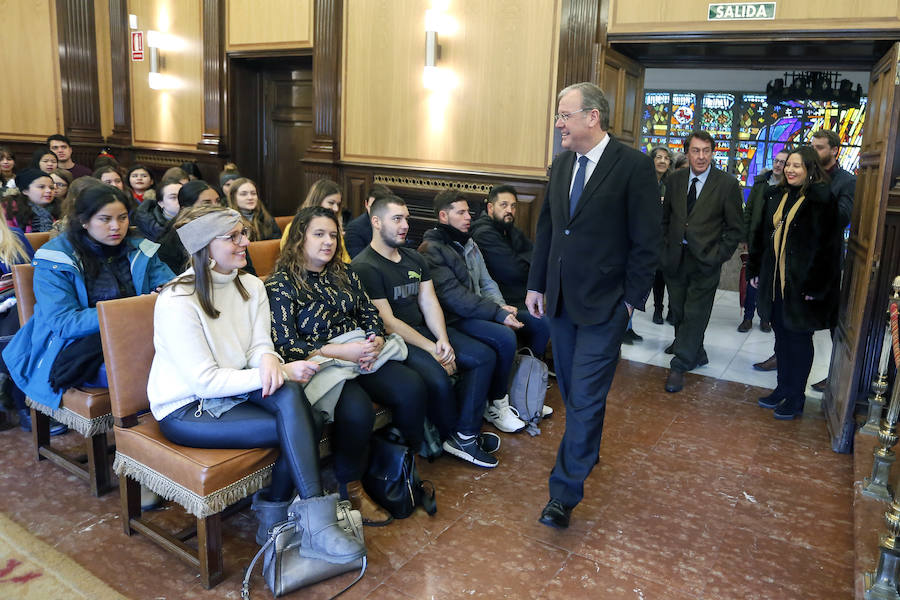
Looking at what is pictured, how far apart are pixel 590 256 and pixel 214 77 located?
5712 millimetres

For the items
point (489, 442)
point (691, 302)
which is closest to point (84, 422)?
point (489, 442)

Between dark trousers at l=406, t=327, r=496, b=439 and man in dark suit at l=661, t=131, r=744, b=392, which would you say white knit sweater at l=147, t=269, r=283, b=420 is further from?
man in dark suit at l=661, t=131, r=744, b=392

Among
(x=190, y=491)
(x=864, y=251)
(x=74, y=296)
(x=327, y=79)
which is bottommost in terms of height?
(x=190, y=491)

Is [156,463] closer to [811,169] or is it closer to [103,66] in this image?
[811,169]

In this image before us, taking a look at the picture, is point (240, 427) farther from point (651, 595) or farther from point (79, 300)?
point (651, 595)

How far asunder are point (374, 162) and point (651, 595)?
4660 mm

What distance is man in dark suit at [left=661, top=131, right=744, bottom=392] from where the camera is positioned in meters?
4.29

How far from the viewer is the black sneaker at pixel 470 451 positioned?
317cm

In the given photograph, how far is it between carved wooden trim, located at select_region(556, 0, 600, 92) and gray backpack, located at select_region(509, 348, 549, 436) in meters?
2.34

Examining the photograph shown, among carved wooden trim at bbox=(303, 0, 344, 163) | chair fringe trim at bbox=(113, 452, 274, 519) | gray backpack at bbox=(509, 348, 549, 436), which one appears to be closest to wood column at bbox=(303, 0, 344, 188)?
carved wooden trim at bbox=(303, 0, 344, 163)

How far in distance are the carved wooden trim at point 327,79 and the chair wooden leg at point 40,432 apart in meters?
3.80

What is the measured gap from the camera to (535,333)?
393 cm

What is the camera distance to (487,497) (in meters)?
2.91

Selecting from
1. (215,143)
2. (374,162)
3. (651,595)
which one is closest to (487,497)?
(651,595)
